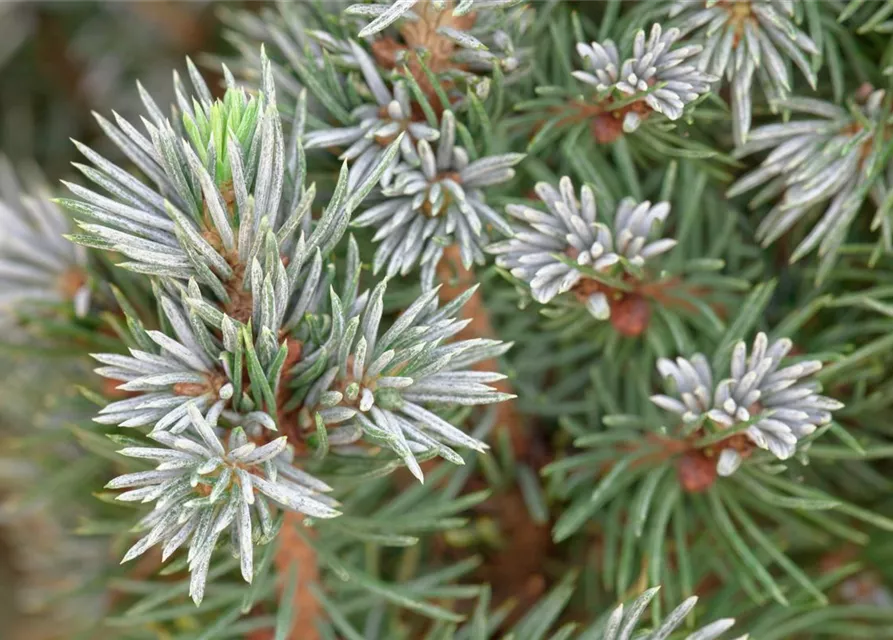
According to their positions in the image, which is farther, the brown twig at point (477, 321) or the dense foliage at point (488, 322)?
the brown twig at point (477, 321)

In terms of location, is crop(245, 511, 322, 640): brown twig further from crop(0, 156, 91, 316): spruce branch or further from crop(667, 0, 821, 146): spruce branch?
crop(667, 0, 821, 146): spruce branch

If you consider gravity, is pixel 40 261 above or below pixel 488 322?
above

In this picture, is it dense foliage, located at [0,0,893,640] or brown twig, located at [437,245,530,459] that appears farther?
brown twig, located at [437,245,530,459]

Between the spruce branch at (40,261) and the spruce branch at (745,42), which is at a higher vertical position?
the spruce branch at (40,261)

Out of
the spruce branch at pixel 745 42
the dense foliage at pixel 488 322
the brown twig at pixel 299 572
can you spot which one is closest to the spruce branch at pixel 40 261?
the dense foliage at pixel 488 322

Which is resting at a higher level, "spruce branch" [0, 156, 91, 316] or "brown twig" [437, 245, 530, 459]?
"spruce branch" [0, 156, 91, 316]

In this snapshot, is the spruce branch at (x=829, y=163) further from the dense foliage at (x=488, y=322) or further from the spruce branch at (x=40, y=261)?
the spruce branch at (x=40, y=261)

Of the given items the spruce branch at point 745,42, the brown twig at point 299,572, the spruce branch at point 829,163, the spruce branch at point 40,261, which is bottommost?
the brown twig at point 299,572

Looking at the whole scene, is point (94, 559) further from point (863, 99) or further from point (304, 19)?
point (863, 99)

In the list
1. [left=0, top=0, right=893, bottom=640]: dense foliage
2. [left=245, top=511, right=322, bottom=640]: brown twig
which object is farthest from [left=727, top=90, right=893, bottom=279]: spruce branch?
[left=245, top=511, right=322, bottom=640]: brown twig

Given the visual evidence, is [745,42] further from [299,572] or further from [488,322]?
[299,572]

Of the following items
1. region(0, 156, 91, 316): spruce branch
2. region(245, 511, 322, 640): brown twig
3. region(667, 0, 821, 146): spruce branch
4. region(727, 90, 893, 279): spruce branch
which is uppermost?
region(0, 156, 91, 316): spruce branch

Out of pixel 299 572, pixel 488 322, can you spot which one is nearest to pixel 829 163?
pixel 488 322
